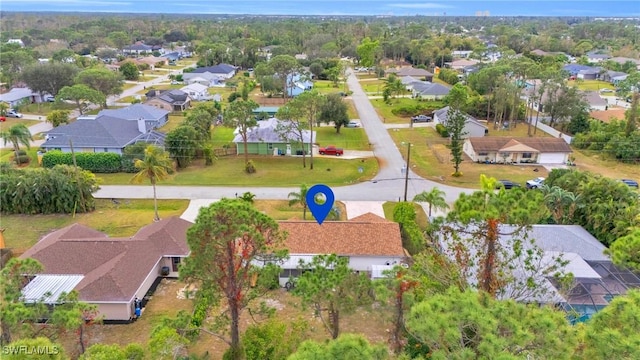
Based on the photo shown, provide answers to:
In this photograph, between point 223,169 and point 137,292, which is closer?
point 137,292

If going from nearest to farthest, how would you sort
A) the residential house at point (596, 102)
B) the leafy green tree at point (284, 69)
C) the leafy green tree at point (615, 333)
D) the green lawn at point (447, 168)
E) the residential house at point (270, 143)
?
1. the leafy green tree at point (615, 333)
2. the green lawn at point (447, 168)
3. the residential house at point (270, 143)
4. the residential house at point (596, 102)
5. the leafy green tree at point (284, 69)

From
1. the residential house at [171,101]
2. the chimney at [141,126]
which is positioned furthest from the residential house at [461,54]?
the chimney at [141,126]

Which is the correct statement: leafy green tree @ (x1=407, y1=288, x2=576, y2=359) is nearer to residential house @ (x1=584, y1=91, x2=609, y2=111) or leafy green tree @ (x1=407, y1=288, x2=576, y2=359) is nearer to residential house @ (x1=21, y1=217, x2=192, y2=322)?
residential house @ (x1=21, y1=217, x2=192, y2=322)

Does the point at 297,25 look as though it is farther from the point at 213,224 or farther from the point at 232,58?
the point at 213,224

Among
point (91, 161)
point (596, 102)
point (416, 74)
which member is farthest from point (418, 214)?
point (416, 74)

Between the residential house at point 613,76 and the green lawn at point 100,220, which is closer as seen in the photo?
the green lawn at point 100,220

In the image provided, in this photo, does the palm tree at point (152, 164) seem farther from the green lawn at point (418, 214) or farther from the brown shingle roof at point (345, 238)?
the green lawn at point (418, 214)

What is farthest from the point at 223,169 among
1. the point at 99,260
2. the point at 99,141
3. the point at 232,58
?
the point at 232,58
